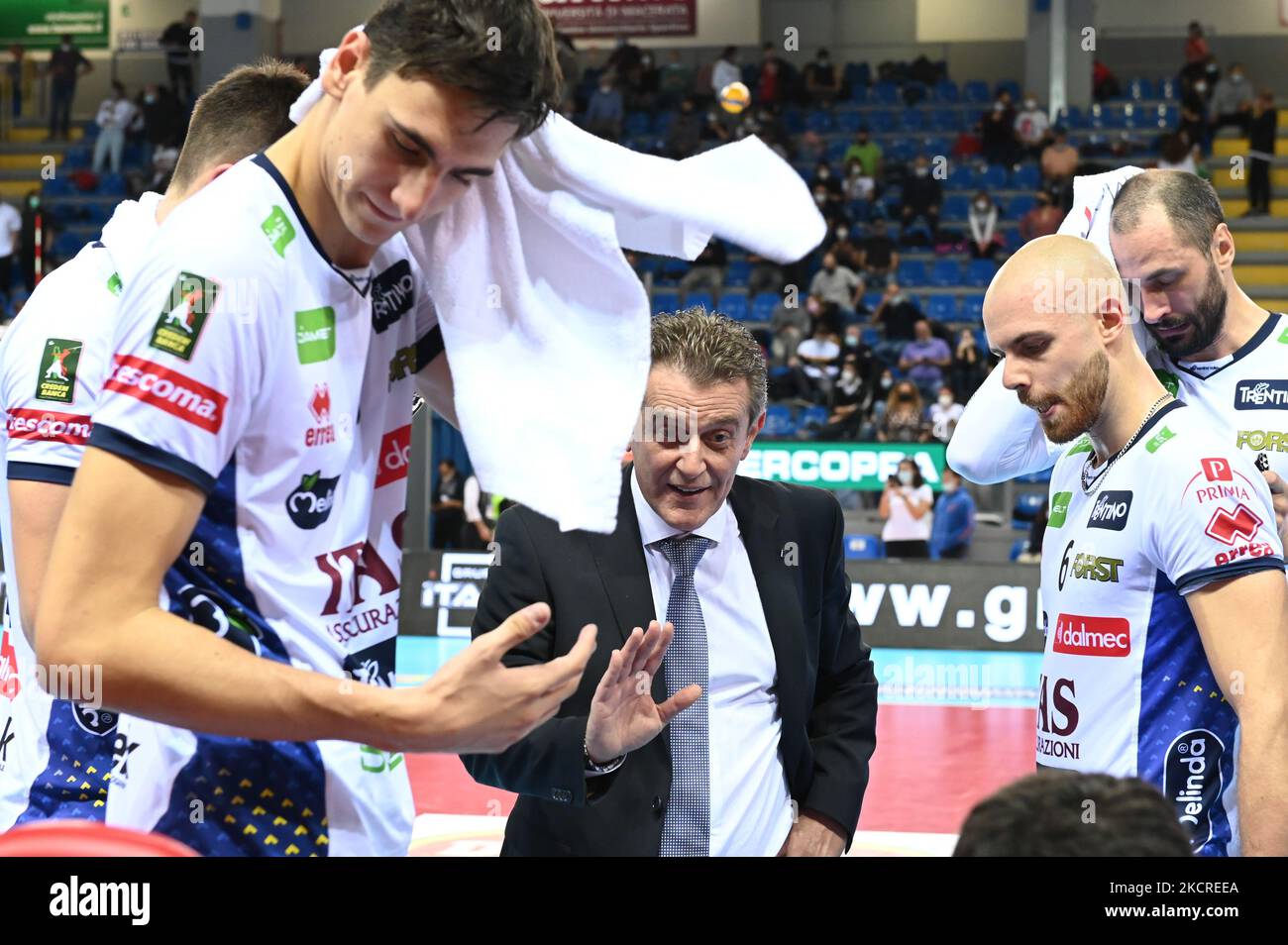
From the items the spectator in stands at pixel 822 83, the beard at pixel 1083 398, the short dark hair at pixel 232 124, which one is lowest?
the beard at pixel 1083 398

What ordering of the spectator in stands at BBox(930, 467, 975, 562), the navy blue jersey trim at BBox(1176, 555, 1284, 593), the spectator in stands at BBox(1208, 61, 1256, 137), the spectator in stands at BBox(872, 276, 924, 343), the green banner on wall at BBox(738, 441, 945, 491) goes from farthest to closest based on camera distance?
the spectator in stands at BBox(1208, 61, 1256, 137)
the spectator in stands at BBox(872, 276, 924, 343)
the green banner on wall at BBox(738, 441, 945, 491)
the spectator in stands at BBox(930, 467, 975, 562)
the navy blue jersey trim at BBox(1176, 555, 1284, 593)

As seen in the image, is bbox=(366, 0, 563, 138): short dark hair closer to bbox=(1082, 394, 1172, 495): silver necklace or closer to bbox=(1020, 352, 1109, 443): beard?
bbox=(1020, 352, 1109, 443): beard

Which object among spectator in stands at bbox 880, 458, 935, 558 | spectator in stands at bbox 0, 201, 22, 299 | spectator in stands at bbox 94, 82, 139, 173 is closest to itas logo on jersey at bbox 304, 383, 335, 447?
spectator in stands at bbox 880, 458, 935, 558

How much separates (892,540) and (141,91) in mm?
16592

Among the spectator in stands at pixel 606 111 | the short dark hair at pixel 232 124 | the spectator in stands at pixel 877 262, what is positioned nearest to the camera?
the short dark hair at pixel 232 124

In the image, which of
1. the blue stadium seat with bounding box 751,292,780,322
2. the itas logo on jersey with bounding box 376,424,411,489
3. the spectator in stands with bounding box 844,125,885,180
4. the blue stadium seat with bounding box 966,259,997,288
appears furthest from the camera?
the spectator in stands with bounding box 844,125,885,180

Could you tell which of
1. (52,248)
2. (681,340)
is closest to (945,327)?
(52,248)

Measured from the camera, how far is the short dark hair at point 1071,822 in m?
1.35

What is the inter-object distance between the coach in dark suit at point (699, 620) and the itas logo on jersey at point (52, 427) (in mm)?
910

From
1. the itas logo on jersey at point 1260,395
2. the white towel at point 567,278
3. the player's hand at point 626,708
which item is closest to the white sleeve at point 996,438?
the itas logo on jersey at point 1260,395

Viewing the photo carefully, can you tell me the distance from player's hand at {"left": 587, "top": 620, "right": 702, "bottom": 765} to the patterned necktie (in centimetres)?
44

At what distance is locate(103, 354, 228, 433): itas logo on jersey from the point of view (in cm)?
160

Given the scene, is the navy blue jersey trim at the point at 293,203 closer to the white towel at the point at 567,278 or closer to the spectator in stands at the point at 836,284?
the white towel at the point at 567,278
